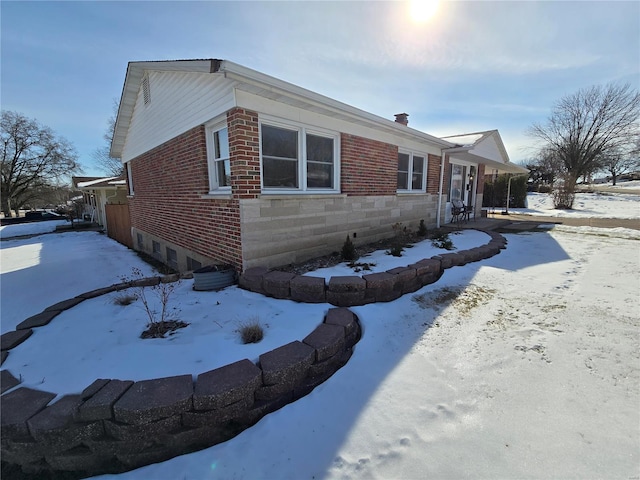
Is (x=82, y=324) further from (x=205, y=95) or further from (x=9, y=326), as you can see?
(x=205, y=95)

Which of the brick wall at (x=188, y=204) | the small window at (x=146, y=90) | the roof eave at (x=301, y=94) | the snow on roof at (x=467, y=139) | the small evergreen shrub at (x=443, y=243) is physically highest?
the small window at (x=146, y=90)

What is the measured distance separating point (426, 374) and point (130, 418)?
2195 mm

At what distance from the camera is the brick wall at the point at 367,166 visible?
18.9 feet

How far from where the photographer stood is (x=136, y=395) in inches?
73.0

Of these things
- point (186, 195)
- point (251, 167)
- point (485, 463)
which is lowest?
point (485, 463)

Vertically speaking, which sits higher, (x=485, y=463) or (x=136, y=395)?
(x=136, y=395)

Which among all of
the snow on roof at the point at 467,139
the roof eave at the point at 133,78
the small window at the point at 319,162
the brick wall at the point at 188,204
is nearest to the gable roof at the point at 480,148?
the snow on roof at the point at 467,139

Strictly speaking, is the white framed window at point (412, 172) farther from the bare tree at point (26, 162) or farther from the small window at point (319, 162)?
the bare tree at point (26, 162)

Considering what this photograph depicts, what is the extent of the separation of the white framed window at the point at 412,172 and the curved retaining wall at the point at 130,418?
681 cm

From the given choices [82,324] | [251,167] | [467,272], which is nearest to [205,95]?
[251,167]

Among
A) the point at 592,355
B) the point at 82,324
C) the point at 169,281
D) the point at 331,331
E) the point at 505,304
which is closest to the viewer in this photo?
the point at 592,355

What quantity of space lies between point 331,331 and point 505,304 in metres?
2.52

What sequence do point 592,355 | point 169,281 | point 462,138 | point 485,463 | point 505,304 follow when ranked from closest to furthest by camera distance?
point 485,463, point 592,355, point 505,304, point 169,281, point 462,138

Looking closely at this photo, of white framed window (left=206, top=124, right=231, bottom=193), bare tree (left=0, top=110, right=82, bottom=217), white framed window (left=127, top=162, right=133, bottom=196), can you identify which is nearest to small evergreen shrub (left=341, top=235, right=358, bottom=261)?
white framed window (left=206, top=124, right=231, bottom=193)
